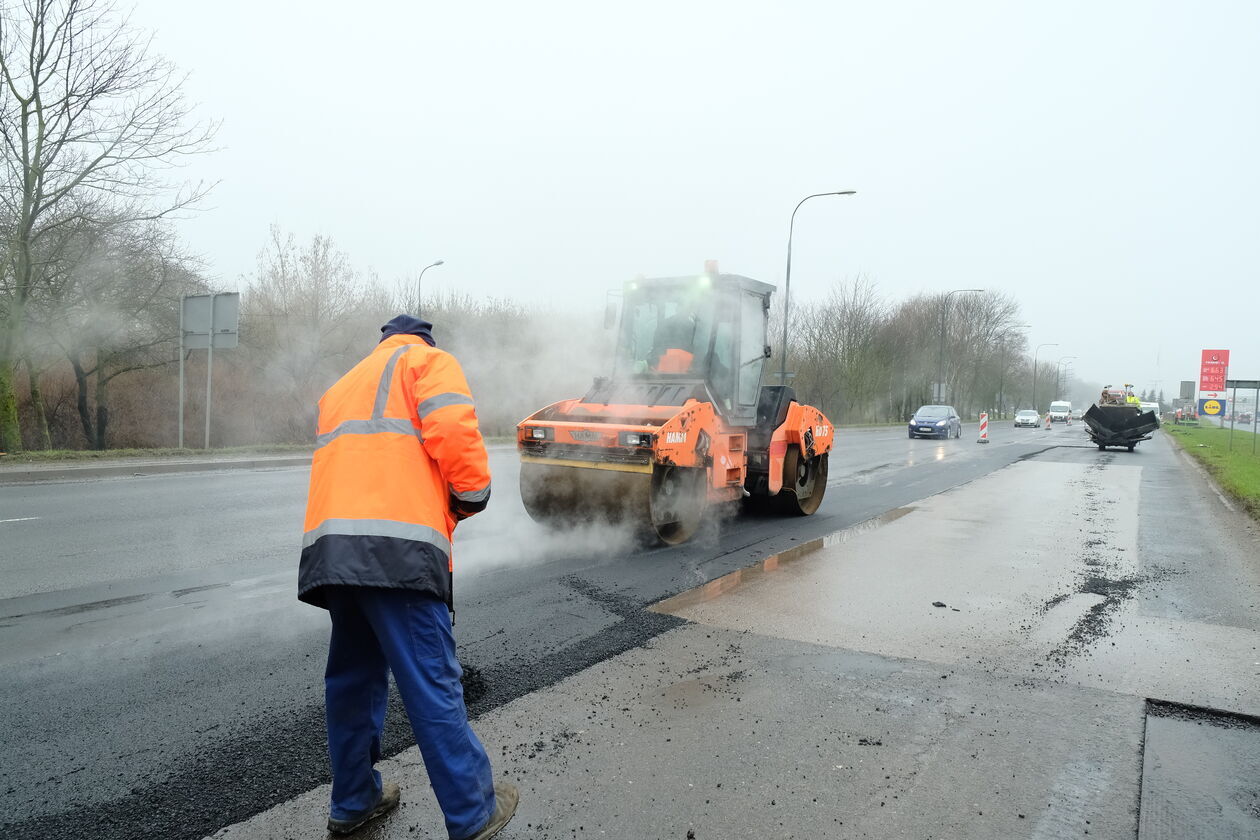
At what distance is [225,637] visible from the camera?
4.48m

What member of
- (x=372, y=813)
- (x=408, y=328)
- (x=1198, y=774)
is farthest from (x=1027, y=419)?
(x=372, y=813)

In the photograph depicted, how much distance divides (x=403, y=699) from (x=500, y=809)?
0.54 m

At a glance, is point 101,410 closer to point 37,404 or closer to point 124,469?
point 37,404

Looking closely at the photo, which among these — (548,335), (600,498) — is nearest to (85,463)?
(548,335)

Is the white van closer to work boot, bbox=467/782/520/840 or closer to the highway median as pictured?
the highway median

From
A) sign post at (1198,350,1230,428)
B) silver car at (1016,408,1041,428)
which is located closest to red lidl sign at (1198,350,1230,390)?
sign post at (1198,350,1230,428)

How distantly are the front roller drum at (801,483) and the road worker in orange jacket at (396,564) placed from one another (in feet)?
23.0

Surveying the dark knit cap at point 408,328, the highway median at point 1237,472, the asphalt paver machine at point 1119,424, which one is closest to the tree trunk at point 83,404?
the dark knit cap at point 408,328

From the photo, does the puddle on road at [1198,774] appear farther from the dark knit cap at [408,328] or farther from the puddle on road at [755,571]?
the dark knit cap at [408,328]

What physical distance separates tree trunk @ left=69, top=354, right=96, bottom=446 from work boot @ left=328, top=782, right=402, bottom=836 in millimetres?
22363

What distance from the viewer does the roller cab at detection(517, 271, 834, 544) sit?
273 inches

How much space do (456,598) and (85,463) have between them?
11.8 m

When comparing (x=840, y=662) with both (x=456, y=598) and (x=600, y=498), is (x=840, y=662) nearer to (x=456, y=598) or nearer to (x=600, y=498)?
(x=456, y=598)

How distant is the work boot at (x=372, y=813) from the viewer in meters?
2.56
